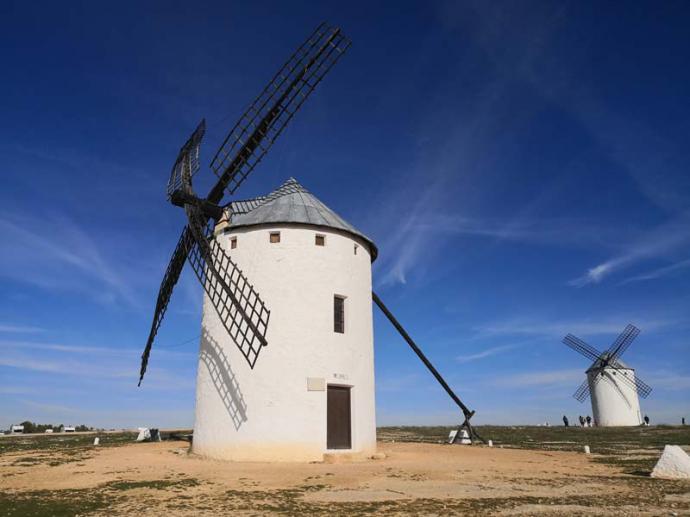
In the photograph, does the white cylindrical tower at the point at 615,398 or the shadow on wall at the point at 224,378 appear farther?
the white cylindrical tower at the point at 615,398

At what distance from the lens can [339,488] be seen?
37.5 feet

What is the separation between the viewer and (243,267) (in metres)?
19.0

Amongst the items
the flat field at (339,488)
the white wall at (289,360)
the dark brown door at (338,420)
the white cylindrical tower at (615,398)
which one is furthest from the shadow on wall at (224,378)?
the white cylindrical tower at (615,398)

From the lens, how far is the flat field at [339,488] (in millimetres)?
9000

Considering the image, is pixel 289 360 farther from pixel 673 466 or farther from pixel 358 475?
pixel 673 466

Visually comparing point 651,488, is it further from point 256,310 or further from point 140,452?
point 140,452

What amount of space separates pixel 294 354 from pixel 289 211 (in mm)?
5506

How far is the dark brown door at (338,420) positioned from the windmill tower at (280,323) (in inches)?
1.4

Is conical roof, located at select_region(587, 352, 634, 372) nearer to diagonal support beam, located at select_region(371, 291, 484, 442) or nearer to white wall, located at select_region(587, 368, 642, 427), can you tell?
white wall, located at select_region(587, 368, 642, 427)

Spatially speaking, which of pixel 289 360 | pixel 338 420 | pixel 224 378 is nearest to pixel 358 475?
pixel 338 420

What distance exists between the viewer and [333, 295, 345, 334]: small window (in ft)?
62.3

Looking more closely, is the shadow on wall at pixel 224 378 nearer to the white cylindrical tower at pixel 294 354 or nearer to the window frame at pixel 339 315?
the white cylindrical tower at pixel 294 354

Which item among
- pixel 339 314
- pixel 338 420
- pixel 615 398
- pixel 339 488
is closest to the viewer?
pixel 339 488

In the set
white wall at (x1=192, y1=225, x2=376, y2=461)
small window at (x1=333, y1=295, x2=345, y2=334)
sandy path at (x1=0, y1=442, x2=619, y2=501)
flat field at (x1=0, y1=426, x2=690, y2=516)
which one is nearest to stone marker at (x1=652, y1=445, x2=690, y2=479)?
flat field at (x1=0, y1=426, x2=690, y2=516)
